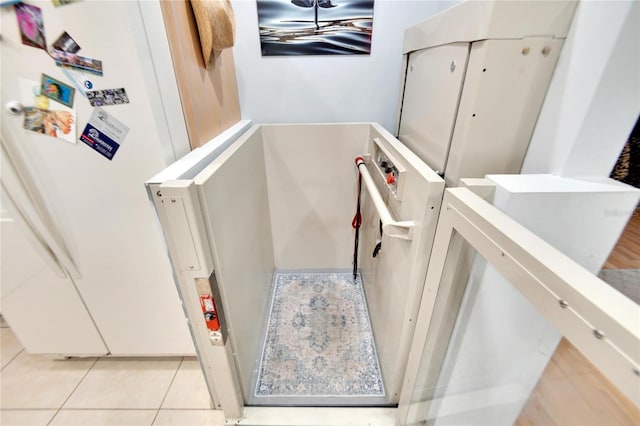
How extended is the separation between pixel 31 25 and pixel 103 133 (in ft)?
1.09

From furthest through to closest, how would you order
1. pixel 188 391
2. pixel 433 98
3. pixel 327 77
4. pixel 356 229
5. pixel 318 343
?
1. pixel 356 229
2. pixel 327 77
3. pixel 318 343
4. pixel 188 391
5. pixel 433 98

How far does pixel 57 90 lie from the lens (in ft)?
2.86

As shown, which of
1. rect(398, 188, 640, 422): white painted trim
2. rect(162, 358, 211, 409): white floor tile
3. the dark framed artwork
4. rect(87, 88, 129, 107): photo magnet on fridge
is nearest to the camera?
rect(398, 188, 640, 422): white painted trim

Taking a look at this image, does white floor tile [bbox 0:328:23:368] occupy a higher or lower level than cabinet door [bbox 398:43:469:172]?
lower

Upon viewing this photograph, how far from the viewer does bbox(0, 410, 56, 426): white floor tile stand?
1.28 m

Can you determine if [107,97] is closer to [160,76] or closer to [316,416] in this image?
[160,76]

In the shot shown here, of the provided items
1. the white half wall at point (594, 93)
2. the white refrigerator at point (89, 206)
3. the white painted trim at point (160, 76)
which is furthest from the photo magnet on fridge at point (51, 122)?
the white half wall at point (594, 93)

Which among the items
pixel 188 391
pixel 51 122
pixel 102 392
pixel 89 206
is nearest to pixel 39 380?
pixel 102 392

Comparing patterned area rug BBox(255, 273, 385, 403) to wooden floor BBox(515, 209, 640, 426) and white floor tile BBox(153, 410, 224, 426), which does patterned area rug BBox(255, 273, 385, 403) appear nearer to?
white floor tile BBox(153, 410, 224, 426)

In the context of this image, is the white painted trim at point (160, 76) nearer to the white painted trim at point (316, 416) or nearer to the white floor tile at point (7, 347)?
the white painted trim at point (316, 416)

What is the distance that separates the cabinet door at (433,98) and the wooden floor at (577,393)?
0.51 metres

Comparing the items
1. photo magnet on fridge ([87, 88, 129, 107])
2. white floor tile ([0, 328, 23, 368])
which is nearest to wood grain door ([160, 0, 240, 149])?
photo magnet on fridge ([87, 88, 129, 107])

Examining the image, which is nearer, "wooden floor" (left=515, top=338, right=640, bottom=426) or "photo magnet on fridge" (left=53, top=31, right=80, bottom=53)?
"wooden floor" (left=515, top=338, right=640, bottom=426)

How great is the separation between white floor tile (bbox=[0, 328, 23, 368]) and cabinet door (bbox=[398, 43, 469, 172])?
104 inches
